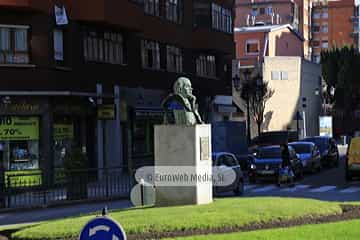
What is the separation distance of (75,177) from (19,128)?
6418 mm

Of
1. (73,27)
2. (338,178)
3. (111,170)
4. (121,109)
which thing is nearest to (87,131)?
(121,109)

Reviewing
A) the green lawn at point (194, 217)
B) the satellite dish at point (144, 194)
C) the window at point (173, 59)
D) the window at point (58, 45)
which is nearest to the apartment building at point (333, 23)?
the window at point (173, 59)

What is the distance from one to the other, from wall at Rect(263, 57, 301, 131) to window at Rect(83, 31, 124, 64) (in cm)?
3200

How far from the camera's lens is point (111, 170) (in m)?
25.5

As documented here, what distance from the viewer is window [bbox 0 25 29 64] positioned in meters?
29.0

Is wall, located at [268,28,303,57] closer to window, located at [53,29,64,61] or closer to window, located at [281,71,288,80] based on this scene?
window, located at [281,71,288,80]

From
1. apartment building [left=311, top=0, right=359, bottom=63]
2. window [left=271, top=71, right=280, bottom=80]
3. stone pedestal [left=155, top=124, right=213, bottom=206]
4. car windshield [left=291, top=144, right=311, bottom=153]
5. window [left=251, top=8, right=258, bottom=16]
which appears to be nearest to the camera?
stone pedestal [left=155, top=124, right=213, bottom=206]

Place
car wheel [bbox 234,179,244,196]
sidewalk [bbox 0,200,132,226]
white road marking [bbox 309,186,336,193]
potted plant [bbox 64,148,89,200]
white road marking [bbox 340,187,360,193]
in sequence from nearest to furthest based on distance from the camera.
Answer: sidewalk [bbox 0,200,132,226] → potted plant [bbox 64,148,89,200] → car wheel [bbox 234,179,244,196] → white road marking [bbox 340,187,360,193] → white road marking [bbox 309,186,336,193]

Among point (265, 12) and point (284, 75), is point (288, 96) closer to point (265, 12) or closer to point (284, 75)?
point (284, 75)

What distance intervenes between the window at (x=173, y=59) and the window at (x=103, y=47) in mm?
5931

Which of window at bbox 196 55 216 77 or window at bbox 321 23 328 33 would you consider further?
window at bbox 321 23 328 33

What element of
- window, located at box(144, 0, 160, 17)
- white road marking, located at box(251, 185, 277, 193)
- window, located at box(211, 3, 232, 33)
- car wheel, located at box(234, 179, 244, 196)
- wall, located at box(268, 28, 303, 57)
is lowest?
white road marking, located at box(251, 185, 277, 193)

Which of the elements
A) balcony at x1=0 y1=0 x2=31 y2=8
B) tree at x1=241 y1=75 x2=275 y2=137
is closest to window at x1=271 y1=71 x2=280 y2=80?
tree at x1=241 y1=75 x2=275 y2=137

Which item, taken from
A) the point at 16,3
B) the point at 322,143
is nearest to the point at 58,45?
the point at 16,3
